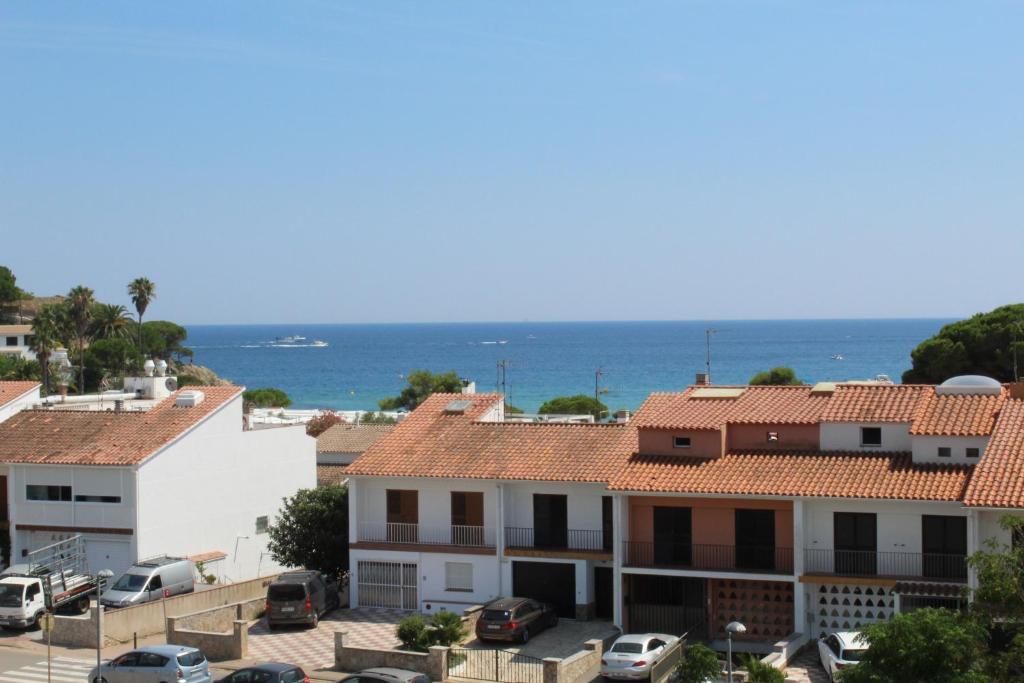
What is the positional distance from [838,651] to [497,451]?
43.7 ft

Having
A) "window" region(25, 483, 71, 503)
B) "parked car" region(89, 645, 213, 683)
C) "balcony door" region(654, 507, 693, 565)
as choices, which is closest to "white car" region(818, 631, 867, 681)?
"balcony door" region(654, 507, 693, 565)

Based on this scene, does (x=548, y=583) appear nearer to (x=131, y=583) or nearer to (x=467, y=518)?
(x=467, y=518)

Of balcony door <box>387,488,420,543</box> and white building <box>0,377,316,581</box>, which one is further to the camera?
white building <box>0,377,316,581</box>

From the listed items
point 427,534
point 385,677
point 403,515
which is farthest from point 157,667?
point 403,515

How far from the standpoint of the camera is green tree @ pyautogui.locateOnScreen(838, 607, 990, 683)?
19203mm

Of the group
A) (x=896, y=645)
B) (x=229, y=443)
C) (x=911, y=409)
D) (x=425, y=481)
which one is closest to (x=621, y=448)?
(x=425, y=481)

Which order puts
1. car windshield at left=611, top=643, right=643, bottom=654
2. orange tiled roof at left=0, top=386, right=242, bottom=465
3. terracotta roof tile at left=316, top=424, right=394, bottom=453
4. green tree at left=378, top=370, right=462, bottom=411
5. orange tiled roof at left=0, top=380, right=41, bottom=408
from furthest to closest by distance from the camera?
1. green tree at left=378, top=370, right=462, bottom=411
2. terracotta roof tile at left=316, top=424, right=394, bottom=453
3. orange tiled roof at left=0, top=380, right=41, bottom=408
4. orange tiled roof at left=0, top=386, right=242, bottom=465
5. car windshield at left=611, top=643, right=643, bottom=654

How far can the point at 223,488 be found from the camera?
45.7m

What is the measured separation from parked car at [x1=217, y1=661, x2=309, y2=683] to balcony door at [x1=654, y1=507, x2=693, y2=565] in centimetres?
1202

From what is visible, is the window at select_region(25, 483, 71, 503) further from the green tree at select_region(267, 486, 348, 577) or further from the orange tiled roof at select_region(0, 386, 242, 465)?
the green tree at select_region(267, 486, 348, 577)

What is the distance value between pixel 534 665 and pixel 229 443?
719 inches

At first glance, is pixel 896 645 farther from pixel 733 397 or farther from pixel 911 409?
pixel 733 397

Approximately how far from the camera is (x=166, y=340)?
16400cm

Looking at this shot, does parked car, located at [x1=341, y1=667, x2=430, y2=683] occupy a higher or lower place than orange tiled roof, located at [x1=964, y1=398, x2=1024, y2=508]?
lower
